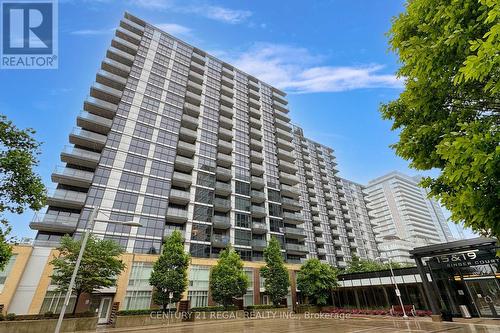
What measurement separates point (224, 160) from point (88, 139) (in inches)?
900

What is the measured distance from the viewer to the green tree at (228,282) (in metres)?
32.0

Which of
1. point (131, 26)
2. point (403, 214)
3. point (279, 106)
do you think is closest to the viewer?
point (131, 26)

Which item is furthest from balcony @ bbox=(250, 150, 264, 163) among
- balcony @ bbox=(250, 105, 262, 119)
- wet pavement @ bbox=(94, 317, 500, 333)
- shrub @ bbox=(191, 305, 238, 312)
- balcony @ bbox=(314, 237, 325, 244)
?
wet pavement @ bbox=(94, 317, 500, 333)

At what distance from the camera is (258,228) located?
156 ft

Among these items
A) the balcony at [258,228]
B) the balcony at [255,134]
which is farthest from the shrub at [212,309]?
the balcony at [255,134]

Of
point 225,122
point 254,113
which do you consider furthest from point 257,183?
point 254,113

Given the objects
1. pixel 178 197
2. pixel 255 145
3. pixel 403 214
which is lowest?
pixel 178 197

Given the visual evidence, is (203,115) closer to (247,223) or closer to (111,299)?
(247,223)

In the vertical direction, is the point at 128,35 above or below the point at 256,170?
above

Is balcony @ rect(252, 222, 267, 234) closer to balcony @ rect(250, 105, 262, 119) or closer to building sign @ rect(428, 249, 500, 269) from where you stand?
building sign @ rect(428, 249, 500, 269)

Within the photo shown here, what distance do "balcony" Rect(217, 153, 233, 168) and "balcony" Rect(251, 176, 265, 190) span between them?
232 inches

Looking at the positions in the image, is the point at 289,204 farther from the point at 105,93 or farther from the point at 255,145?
the point at 105,93

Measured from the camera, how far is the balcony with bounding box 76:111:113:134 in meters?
39.4

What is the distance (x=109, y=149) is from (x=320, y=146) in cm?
7236
